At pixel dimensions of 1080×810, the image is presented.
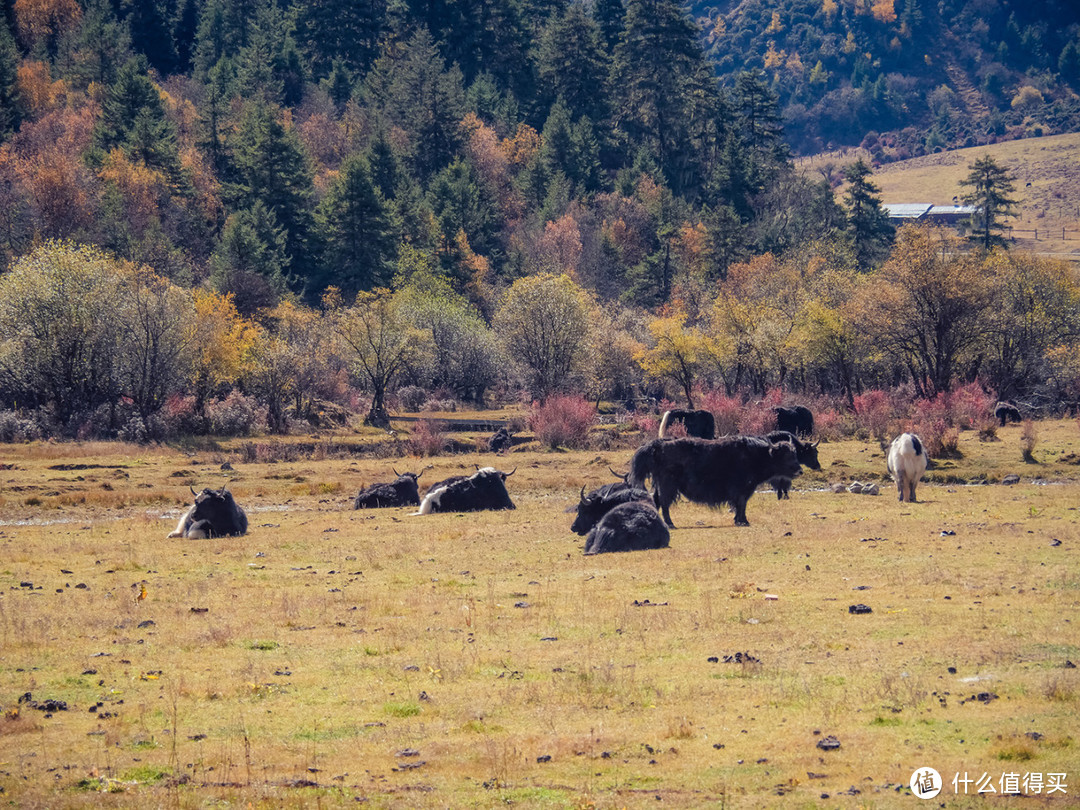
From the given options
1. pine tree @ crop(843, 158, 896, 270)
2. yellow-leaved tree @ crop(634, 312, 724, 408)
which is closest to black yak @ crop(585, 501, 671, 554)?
yellow-leaved tree @ crop(634, 312, 724, 408)

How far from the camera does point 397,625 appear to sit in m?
15.1

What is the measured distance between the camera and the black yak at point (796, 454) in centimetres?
2605

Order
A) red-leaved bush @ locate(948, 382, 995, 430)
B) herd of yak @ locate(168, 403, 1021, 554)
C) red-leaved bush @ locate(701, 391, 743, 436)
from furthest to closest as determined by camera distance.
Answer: red-leaved bush @ locate(701, 391, 743, 436), red-leaved bush @ locate(948, 382, 995, 430), herd of yak @ locate(168, 403, 1021, 554)

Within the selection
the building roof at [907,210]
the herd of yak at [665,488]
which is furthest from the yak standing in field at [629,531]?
the building roof at [907,210]

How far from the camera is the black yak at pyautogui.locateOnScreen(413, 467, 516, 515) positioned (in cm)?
2844

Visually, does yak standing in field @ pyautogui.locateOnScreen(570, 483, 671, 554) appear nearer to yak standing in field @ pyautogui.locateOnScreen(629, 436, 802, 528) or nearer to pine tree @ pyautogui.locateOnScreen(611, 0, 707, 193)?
yak standing in field @ pyautogui.locateOnScreen(629, 436, 802, 528)

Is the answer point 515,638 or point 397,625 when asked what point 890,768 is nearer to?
Answer: point 515,638

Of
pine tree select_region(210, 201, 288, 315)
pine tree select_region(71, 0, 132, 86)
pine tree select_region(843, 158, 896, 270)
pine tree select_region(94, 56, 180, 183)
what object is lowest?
pine tree select_region(210, 201, 288, 315)

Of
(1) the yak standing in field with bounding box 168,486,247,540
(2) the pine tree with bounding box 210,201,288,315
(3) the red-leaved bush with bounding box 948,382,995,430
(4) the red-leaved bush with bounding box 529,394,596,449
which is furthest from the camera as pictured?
(2) the pine tree with bounding box 210,201,288,315

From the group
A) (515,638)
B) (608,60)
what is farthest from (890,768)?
(608,60)

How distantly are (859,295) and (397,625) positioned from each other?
46.7 meters

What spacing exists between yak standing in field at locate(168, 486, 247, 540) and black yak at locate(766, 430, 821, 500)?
491 inches

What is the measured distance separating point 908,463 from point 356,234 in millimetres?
71096

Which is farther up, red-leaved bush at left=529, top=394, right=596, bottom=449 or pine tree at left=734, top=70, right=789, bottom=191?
pine tree at left=734, top=70, right=789, bottom=191
